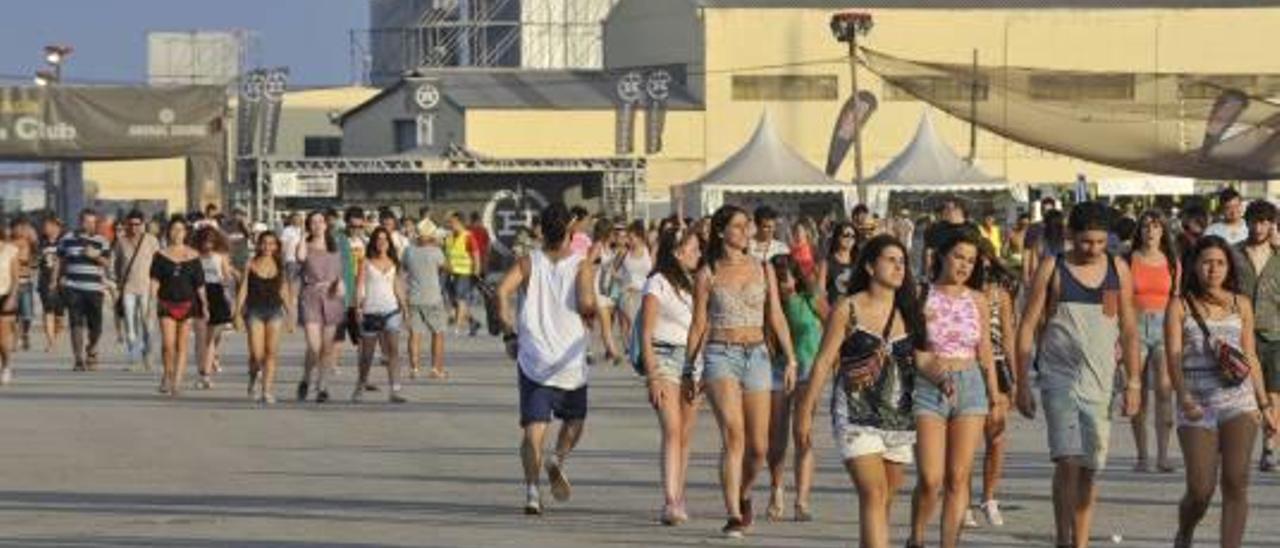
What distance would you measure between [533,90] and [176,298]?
52.3 metres

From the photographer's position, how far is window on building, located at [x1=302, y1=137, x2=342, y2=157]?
8806 cm

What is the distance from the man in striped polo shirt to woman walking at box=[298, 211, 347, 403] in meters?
5.97

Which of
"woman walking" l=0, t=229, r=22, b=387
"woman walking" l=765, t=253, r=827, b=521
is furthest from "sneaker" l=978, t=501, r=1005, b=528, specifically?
"woman walking" l=0, t=229, r=22, b=387

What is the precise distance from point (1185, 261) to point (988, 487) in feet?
6.87

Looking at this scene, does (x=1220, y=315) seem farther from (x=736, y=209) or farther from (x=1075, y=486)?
(x=736, y=209)

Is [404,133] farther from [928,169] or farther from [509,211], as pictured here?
[928,169]

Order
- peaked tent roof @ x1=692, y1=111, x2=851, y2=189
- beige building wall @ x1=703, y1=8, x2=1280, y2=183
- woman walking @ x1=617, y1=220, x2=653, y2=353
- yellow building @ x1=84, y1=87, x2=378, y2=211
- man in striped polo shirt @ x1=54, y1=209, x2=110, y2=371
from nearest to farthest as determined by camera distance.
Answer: woman walking @ x1=617, y1=220, x2=653, y2=353 → man in striped polo shirt @ x1=54, y1=209, x2=110, y2=371 → peaked tent roof @ x1=692, y1=111, x2=851, y2=189 → beige building wall @ x1=703, y1=8, x2=1280, y2=183 → yellow building @ x1=84, y1=87, x2=378, y2=211

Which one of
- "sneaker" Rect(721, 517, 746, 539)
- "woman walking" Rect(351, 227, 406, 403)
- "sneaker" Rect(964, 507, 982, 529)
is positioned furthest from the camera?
"woman walking" Rect(351, 227, 406, 403)

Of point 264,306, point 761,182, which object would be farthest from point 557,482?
point 761,182

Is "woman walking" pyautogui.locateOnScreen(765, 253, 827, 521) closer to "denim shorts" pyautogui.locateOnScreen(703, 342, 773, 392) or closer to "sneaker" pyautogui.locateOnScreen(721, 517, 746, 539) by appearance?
"denim shorts" pyautogui.locateOnScreen(703, 342, 773, 392)

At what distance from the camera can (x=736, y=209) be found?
14148mm

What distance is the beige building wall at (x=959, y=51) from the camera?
74.0 metres

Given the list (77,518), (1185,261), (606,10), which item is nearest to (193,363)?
(77,518)

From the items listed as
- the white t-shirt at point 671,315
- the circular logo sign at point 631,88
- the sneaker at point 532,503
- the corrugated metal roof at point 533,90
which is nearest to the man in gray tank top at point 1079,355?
the white t-shirt at point 671,315
